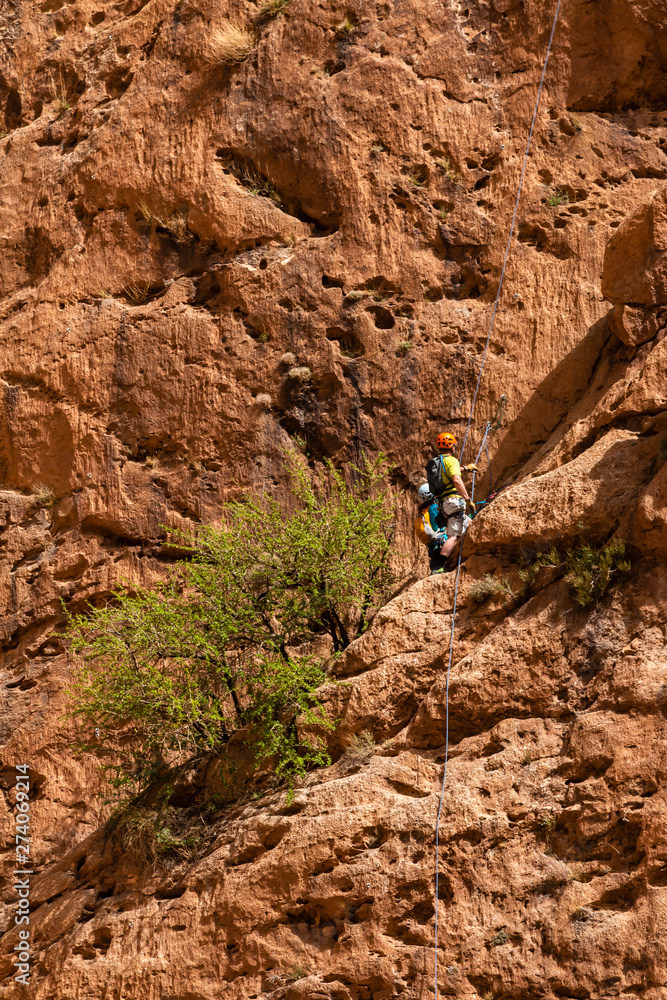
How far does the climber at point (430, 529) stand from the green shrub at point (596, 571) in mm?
1574

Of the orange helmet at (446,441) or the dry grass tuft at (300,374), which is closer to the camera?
the orange helmet at (446,441)

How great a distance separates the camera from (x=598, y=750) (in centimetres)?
742

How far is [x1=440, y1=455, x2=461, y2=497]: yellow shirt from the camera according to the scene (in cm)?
966

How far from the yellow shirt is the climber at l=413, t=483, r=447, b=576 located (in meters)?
0.18

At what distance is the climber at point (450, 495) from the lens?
9.53 meters

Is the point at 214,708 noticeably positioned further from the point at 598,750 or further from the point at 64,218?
the point at 64,218

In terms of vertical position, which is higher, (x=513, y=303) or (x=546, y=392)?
(x=513, y=303)

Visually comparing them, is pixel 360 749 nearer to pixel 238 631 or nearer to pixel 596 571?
pixel 238 631

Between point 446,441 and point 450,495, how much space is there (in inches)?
22.3

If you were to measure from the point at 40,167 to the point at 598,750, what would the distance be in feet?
30.4

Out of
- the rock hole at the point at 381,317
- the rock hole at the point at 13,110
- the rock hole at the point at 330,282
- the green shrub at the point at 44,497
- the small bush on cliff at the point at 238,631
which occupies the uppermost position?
the rock hole at the point at 13,110

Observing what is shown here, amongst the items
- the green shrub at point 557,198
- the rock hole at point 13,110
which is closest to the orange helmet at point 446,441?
the green shrub at point 557,198

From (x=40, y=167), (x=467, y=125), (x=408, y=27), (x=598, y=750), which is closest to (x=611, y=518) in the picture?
(x=598, y=750)

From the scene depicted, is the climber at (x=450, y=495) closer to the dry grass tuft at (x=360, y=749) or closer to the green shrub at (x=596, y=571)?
the green shrub at (x=596, y=571)
